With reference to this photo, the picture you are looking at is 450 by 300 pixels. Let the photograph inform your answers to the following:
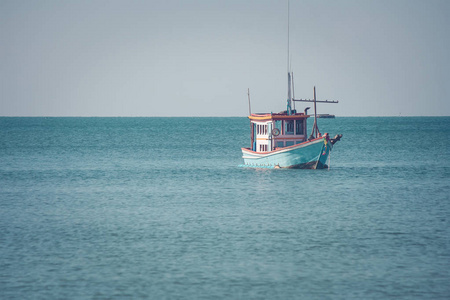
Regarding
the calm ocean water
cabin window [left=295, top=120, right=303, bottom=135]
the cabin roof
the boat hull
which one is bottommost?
the calm ocean water

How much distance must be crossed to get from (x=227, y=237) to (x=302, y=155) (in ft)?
80.0

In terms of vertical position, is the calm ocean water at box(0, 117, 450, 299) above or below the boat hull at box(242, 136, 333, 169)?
below

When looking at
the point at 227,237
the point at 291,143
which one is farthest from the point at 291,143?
the point at 227,237

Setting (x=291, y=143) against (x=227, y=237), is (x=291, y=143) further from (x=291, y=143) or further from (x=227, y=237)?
(x=227, y=237)

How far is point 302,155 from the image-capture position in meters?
49.1

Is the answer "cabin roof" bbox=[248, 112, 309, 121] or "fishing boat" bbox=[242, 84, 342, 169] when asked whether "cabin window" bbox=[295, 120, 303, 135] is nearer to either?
"fishing boat" bbox=[242, 84, 342, 169]

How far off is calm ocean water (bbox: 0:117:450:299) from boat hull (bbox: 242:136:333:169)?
1.01 m

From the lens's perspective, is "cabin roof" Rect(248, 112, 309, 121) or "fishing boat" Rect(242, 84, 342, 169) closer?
"fishing boat" Rect(242, 84, 342, 169)

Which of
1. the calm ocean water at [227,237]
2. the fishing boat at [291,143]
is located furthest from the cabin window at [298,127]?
the calm ocean water at [227,237]

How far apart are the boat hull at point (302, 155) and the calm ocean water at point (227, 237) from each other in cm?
101

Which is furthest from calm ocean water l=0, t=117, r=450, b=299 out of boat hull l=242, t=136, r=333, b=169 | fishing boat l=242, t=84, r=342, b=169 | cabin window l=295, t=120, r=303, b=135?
cabin window l=295, t=120, r=303, b=135

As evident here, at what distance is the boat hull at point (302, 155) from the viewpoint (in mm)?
48031

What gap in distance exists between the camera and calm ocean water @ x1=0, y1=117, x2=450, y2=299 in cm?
1906

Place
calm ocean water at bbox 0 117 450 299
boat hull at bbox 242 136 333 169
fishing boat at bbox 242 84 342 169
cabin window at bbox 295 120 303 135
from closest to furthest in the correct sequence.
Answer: calm ocean water at bbox 0 117 450 299
boat hull at bbox 242 136 333 169
fishing boat at bbox 242 84 342 169
cabin window at bbox 295 120 303 135
